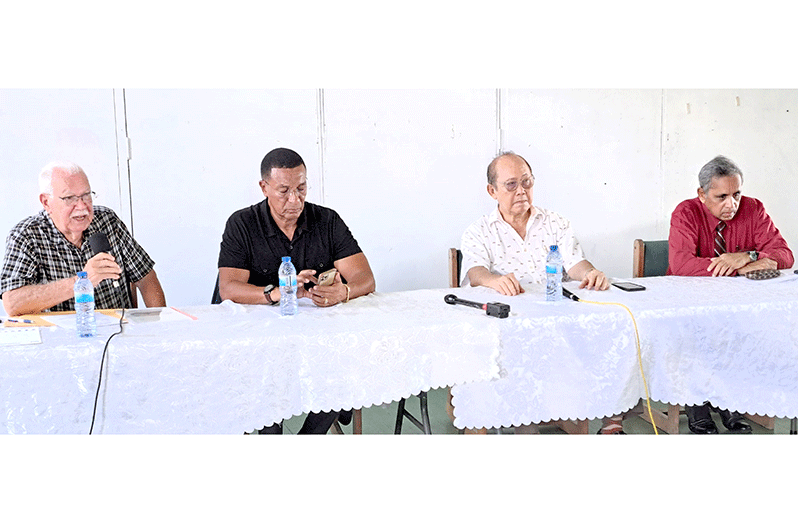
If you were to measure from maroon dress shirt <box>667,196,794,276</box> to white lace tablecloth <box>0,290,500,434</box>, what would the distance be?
1.39 meters

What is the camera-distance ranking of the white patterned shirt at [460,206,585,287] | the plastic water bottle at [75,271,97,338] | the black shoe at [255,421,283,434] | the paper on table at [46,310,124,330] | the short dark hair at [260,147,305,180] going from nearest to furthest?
the plastic water bottle at [75,271,97,338], the paper on table at [46,310,124,330], the black shoe at [255,421,283,434], the short dark hair at [260,147,305,180], the white patterned shirt at [460,206,585,287]

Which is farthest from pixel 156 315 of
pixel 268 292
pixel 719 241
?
pixel 719 241

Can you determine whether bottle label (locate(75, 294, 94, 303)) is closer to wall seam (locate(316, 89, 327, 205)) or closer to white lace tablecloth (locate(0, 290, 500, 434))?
white lace tablecloth (locate(0, 290, 500, 434))

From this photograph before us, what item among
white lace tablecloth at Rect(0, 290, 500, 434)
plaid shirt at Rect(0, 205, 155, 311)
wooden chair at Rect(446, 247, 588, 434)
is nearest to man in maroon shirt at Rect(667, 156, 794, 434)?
wooden chair at Rect(446, 247, 588, 434)

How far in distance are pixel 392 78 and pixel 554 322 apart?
4.15 ft

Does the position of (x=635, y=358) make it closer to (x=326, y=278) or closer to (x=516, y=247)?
(x=516, y=247)

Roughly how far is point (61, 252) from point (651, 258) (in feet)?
8.72

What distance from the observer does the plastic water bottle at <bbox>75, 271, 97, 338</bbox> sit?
1933mm

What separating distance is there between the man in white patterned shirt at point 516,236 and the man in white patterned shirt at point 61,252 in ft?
4.67

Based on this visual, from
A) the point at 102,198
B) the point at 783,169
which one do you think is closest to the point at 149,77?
the point at 102,198

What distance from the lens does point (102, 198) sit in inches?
125

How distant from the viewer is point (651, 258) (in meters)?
3.19
